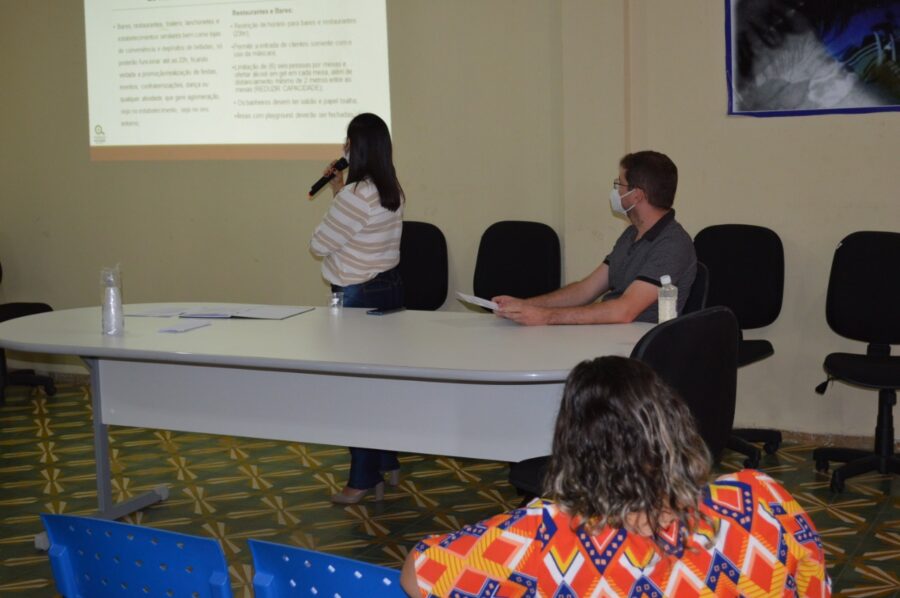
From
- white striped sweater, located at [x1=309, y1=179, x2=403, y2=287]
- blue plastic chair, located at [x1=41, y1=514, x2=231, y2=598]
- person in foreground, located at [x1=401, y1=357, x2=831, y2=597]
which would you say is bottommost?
blue plastic chair, located at [x1=41, y1=514, x2=231, y2=598]

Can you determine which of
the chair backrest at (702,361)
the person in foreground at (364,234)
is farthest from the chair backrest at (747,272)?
the chair backrest at (702,361)

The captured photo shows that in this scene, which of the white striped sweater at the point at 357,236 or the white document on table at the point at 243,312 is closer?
the white document on table at the point at 243,312

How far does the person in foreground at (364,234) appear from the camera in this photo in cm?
393

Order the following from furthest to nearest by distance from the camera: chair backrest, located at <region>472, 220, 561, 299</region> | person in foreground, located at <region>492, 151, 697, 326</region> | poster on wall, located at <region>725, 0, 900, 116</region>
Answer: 1. chair backrest, located at <region>472, 220, 561, 299</region>
2. poster on wall, located at <region>725, 0, 900, 116</region>
3. person in foreground, located at <region>492, 151, 697, 326</region>

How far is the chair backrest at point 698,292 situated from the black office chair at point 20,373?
157 inches

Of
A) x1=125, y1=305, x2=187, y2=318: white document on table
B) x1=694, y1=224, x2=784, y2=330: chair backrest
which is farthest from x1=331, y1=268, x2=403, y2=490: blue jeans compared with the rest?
x1=694, y1=224, x2=784, y2=330: chair backrest

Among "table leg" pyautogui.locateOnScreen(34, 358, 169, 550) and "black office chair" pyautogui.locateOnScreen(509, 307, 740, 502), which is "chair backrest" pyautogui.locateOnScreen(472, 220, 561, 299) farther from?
"black office chair" pyautogui.locateOnScreen(509, 307, 740, 502)

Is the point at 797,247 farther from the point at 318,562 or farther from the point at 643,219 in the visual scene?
the point at 318,562

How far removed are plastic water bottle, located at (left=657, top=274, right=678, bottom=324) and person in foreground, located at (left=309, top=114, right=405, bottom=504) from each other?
47.5 inches

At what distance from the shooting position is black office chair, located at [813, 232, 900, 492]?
13.4 feet

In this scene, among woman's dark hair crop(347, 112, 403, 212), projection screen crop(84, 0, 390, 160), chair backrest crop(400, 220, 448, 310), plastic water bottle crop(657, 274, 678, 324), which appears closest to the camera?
plastic water bottle crop(657, 274, 678, 324)

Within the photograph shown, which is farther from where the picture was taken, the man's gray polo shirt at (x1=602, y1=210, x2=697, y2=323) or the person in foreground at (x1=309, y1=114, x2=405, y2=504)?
the person in foreground at (x1=309, y1=114, x2=405, y2=504)

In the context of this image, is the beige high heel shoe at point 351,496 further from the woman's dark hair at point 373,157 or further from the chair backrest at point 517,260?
the chair backrest at point 517,260

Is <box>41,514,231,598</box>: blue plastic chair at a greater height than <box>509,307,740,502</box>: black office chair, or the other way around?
<box>509,307,740,502</box>: black office chair
